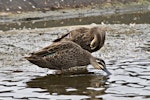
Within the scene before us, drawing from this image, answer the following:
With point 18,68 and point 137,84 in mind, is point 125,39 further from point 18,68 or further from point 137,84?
point 137,84

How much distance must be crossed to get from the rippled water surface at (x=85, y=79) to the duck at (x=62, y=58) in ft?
1.02

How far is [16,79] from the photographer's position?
11.8m

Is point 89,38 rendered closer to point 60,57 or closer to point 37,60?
point 60,57

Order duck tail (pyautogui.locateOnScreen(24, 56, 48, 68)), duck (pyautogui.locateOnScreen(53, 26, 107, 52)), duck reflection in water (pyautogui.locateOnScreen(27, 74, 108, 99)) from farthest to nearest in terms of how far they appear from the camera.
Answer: duck (pyautogui.locateOnScreen(53, 26, 107, 52))
duck tail (pyautogui.locateOnScreen(24, 56, 48, 68))
duck reflection in water (pyautogui.locateOnScreen(27, 74, 108, 99))

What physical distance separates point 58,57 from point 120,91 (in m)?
2.64

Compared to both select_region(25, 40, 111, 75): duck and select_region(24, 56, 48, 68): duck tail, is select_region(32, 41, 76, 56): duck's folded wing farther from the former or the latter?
→ select_region(24, 56, 48, 68): duck tail

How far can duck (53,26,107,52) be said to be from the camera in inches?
548

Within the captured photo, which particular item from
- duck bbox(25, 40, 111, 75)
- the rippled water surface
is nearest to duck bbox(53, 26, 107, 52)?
the rippled water surface

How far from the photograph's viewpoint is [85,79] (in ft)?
38.6

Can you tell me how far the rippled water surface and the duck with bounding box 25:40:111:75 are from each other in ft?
1.02

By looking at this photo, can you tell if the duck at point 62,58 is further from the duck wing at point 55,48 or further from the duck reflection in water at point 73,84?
the duck reflection in water at point 73,84

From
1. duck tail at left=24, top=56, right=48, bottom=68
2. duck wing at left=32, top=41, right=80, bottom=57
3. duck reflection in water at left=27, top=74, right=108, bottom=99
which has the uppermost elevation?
duck wing at left=32, top=41, right=80, bottom=57

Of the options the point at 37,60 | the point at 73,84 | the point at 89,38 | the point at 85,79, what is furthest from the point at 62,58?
the point at 89,38

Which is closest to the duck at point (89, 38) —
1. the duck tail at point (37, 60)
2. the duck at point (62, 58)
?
the duck at point (62, 58)
